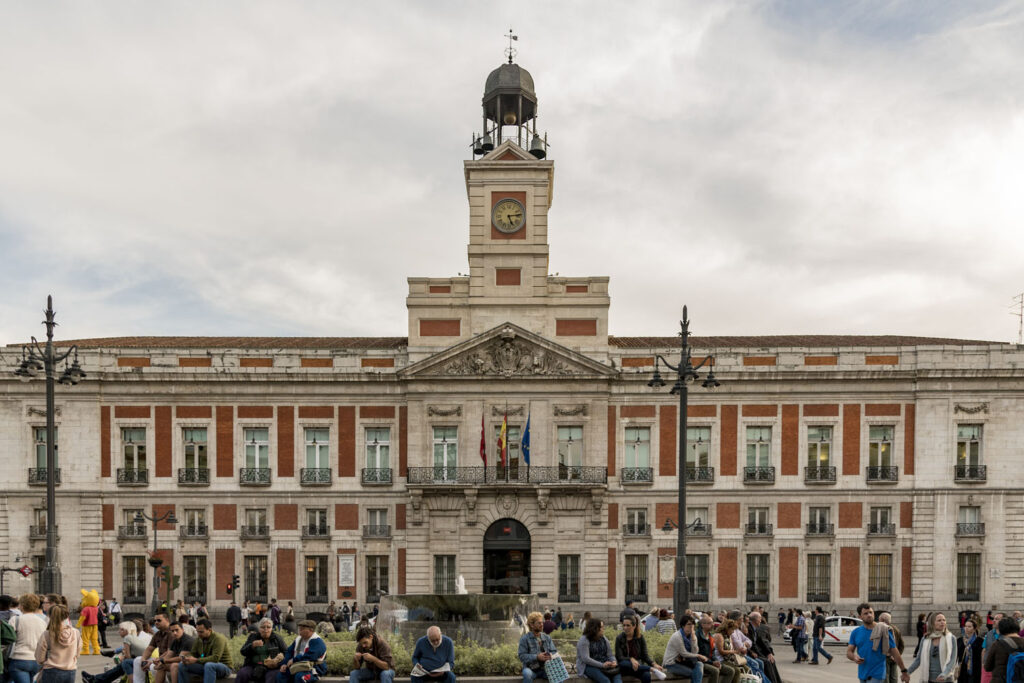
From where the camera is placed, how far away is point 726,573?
3728cm

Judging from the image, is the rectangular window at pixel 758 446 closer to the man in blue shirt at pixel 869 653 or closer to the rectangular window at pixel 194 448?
the man in blue shirt at pixel 869 653

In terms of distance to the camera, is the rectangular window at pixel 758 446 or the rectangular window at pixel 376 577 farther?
the rectangular window at pixel 758 446

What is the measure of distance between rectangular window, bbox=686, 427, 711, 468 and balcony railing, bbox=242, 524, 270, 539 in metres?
18.0

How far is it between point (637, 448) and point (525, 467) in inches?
191

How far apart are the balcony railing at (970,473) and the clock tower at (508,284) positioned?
15418 millimetres

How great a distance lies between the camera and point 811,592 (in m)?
37.2

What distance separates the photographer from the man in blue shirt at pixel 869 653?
15.0 metres

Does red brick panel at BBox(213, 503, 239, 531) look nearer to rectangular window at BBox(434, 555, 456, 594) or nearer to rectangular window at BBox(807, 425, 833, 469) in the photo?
rectangular window at BBox(434, 555, 456, 594)

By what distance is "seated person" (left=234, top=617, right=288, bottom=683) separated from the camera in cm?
1457

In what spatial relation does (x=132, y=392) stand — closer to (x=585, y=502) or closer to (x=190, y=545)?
(x=190, y=545)

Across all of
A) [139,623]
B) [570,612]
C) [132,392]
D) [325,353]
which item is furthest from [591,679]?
[132,392]

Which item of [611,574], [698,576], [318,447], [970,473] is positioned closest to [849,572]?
[698,576]

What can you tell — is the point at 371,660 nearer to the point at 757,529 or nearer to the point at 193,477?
the point at 193,477

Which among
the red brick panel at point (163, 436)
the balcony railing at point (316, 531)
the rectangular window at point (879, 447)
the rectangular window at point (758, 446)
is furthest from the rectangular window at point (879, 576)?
the red brick panel at point (163, 436)
